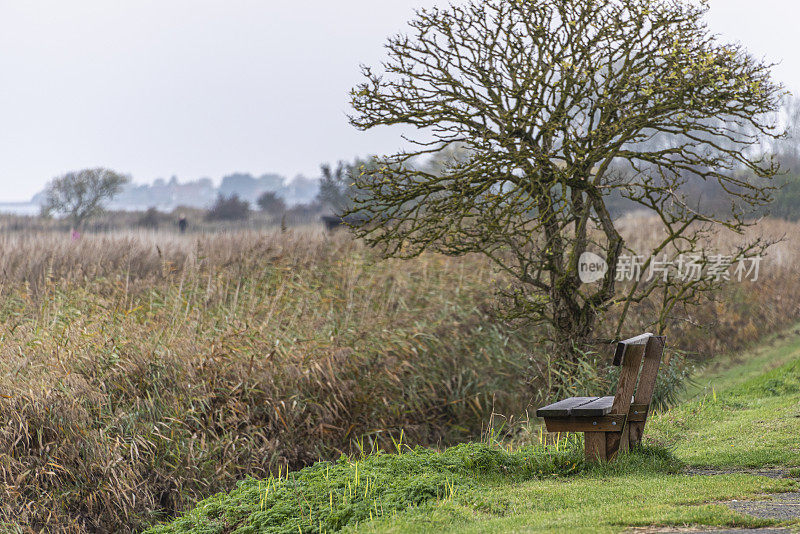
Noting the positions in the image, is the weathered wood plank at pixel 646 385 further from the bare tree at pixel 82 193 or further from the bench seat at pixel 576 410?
the bare tree at pixel 82 193

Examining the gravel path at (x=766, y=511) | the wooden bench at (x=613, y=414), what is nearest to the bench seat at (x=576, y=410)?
the wooden bench at (x=613, y=414)

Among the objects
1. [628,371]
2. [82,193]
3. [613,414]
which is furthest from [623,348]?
[82,193]

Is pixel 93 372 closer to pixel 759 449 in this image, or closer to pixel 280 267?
pixel 280 267

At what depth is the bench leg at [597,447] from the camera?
5219mm

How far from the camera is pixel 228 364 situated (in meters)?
7.41

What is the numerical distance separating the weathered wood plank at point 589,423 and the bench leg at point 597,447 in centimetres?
9

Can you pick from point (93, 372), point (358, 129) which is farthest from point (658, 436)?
point (93, 372)

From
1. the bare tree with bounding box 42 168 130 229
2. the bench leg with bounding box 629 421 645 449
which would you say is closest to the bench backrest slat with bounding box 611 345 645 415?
the bench leg with bounding box 629 421 645 449

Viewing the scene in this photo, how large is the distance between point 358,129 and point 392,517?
4.27m

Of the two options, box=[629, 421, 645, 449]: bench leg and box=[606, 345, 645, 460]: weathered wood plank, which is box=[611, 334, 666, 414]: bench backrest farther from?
box=[629, 421, 645, 449]: bench leg

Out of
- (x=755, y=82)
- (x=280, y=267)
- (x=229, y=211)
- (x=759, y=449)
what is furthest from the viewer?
(x=229, y=211)

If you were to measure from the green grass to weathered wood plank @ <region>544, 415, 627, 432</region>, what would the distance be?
0.26 metres

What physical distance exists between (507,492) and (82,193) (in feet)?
75.1

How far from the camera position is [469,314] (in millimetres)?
9703
